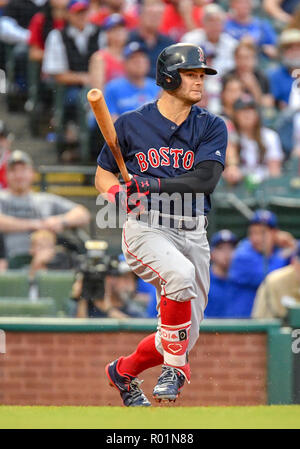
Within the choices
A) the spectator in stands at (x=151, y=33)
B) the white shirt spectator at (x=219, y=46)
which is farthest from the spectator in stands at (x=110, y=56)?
the white shirt spectator at (x=219, y=46)

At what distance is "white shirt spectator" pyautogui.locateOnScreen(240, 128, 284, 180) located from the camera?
25.5 feet

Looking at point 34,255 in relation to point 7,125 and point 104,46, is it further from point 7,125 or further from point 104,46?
point 104,46

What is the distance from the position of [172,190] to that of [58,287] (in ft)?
9.64

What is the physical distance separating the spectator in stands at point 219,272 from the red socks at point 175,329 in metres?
2.63

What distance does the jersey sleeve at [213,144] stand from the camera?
411 centimetres

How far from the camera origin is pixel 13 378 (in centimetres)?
642

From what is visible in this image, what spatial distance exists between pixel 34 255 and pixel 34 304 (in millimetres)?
608

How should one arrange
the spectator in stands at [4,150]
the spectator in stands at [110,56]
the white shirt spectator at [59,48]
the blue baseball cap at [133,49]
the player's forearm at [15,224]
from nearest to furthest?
the player's forearm at [15,224], the spectator in stands at [4,150], the blue baseball cap at [133,49], the spectator in stands at [110,56], the white shirt spectator at [59,48]

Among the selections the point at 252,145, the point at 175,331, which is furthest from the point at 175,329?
the point at 252,145

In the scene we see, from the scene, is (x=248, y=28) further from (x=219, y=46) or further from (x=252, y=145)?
(x=252, y=145)

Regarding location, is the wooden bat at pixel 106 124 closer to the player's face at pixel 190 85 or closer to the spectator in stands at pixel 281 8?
the player's face at pixel 190 85

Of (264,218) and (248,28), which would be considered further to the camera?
(248,28)

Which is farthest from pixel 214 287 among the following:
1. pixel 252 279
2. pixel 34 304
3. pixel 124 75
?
pixel 124 75

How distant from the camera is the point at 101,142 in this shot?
775 cm
